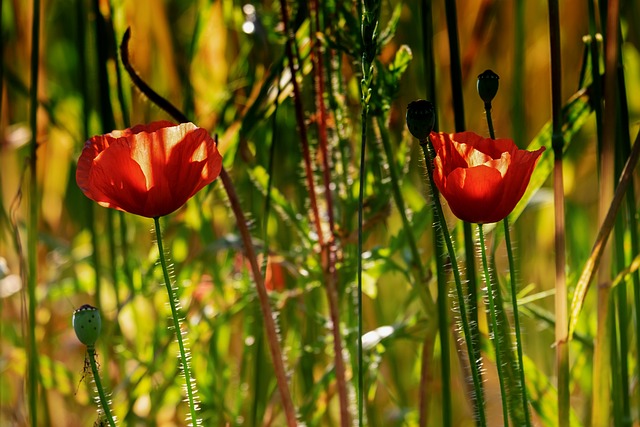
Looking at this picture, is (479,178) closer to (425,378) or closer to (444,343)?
(444,343)

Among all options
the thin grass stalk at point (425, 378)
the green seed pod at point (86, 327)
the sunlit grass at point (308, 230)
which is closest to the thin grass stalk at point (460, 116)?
the sunlit grass at point (308, 230)

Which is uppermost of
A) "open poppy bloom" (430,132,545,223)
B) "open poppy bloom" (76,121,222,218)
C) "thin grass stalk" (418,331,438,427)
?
"open poppy bloom" (76,121,222,218)

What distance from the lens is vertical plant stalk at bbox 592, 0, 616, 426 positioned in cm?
64

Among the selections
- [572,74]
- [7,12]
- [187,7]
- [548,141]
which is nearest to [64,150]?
[7,12]

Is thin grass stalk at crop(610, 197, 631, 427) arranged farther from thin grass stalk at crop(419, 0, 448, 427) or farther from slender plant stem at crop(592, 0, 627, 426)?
thin grass stalk at crop(419, 0, 448, 427)

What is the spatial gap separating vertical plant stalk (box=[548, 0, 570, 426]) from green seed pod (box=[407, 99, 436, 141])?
15 cm

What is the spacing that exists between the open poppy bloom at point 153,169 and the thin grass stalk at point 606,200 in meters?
0.29

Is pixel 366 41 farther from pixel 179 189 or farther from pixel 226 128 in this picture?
pixel 226 128

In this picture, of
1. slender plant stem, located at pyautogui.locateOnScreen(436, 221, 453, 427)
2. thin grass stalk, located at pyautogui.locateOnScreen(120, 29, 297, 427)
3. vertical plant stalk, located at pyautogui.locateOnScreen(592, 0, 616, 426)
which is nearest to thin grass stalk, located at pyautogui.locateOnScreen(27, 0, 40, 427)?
thin grass stalk, located at pyautogui.locateOnScreen(120, 29, 297, 427)

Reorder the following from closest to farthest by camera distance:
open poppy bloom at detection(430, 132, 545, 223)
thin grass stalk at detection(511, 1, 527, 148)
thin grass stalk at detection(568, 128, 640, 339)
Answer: open poppy bloom at detection(430, 132, 545, 223) → thin grass stalk at detection(568, 128, 640, 339) → thin grass stalk at detection(511, 1, 527, 148)

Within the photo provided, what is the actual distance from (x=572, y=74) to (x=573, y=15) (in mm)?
100

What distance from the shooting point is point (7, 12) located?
1269mm

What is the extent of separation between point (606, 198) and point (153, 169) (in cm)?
34

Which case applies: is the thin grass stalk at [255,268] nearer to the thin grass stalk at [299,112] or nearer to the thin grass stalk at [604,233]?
the thin grass stalk at [299,112]
